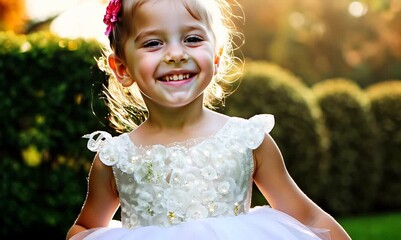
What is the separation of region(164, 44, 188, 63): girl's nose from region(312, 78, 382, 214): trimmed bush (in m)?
7.77

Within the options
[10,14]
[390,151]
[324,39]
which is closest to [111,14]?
[390,151]

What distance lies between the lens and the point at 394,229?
27.6 feet

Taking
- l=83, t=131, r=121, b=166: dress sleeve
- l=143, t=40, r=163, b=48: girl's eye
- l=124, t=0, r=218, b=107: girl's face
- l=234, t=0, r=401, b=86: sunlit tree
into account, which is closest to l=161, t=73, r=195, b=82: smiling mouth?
l=124, t=0, r=218, b=107: girl's face

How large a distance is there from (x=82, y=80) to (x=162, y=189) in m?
3.67

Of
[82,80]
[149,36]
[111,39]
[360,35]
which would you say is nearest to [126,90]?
[111,39]

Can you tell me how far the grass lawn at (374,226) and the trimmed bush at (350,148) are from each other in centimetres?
31

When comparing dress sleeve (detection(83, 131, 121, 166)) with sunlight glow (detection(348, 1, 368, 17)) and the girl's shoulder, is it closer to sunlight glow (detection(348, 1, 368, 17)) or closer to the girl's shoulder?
the girl's shoulder

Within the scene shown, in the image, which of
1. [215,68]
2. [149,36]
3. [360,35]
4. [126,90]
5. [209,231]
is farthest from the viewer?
[360,35]

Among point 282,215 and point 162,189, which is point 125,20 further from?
point 282,215

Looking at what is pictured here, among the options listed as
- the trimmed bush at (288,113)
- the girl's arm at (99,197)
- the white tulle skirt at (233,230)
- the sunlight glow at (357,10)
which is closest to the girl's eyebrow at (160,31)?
the girl's arm at (99,197)

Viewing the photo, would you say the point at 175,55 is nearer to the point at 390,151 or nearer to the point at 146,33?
the point at 146,33

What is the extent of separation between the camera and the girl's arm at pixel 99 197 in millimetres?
2830

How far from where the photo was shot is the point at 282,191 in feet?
9.12

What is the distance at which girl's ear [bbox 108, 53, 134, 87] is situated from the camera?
2.82 m
